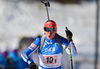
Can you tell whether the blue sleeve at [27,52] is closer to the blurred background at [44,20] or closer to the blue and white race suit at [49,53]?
the blue and white race suit at [49,53]

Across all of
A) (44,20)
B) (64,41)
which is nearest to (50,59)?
(64,41)

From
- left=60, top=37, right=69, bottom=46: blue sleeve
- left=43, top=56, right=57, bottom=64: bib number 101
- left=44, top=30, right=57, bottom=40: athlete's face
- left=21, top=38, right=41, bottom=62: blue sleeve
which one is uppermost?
left=44, top=30, right=57, bottom=40: athlete's face

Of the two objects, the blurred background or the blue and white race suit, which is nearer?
the blue and white race suit

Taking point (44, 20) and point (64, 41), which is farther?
point (44, 20)

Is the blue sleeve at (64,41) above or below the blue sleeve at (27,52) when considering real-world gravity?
above

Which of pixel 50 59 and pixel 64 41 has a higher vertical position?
pixel 64 41

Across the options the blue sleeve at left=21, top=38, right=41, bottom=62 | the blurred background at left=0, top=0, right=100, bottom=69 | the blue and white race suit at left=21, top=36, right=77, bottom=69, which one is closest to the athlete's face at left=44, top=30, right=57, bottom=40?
the blue and white race suit at left=21, top=36, right=77, bottom=69

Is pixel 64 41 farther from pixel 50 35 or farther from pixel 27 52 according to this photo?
pixel 27 52

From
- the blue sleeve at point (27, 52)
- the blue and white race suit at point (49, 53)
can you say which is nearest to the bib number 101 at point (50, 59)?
the blue and white race suit at point (49, 53)

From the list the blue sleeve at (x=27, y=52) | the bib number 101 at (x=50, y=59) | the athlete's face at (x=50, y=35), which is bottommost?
the bib number 101 at (x=50, y=59)

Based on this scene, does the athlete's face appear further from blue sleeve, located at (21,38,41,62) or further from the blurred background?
the blurred background

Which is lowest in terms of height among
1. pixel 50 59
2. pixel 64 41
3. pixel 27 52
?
pixel 50 59

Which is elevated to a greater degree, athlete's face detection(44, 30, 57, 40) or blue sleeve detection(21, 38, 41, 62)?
athlete's face detection(44, 30, 57, 40)

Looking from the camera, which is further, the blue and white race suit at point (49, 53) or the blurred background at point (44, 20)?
the blurred background at point (44, 20)
